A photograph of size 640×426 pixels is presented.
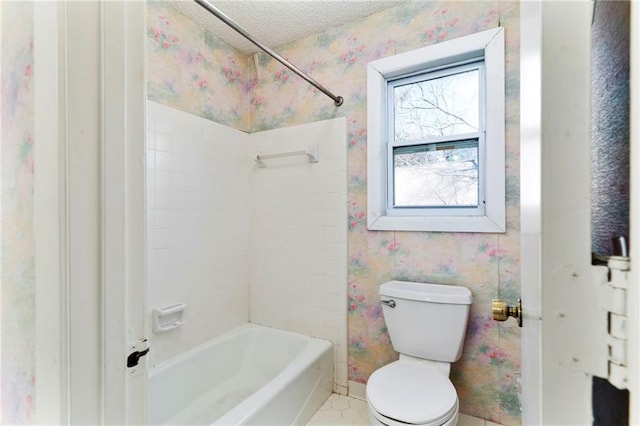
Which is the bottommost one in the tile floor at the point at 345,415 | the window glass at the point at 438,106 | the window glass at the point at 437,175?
the tile floor at the point at 345,415

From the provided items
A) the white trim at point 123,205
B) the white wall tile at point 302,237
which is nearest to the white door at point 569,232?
the white trim at point 123,205

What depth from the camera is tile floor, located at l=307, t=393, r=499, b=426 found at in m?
1.57

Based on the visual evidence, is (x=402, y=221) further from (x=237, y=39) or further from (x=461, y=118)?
(x=237, y=39)

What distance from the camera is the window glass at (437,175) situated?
165 centimetres

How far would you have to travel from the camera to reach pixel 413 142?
1755 mm

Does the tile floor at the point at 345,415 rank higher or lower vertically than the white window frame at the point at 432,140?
lower

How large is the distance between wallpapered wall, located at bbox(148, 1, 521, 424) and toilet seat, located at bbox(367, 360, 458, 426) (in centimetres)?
34

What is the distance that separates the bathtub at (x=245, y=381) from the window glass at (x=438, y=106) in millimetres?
1403

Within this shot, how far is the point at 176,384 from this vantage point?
5.37 ft

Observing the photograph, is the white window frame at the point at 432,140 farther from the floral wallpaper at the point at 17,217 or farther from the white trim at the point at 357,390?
the floral wallpaper at the point at 17,217

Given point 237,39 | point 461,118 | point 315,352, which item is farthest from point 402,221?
point 237,39

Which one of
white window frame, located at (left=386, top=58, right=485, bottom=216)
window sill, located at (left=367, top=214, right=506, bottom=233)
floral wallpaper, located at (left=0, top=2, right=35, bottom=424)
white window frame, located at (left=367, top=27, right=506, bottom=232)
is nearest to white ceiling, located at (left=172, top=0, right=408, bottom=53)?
white window frame, located at (left=367, top=27, right=506, bottom=232)

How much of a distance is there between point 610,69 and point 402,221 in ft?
4.71

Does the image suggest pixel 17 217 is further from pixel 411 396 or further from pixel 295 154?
pixel 295 154
